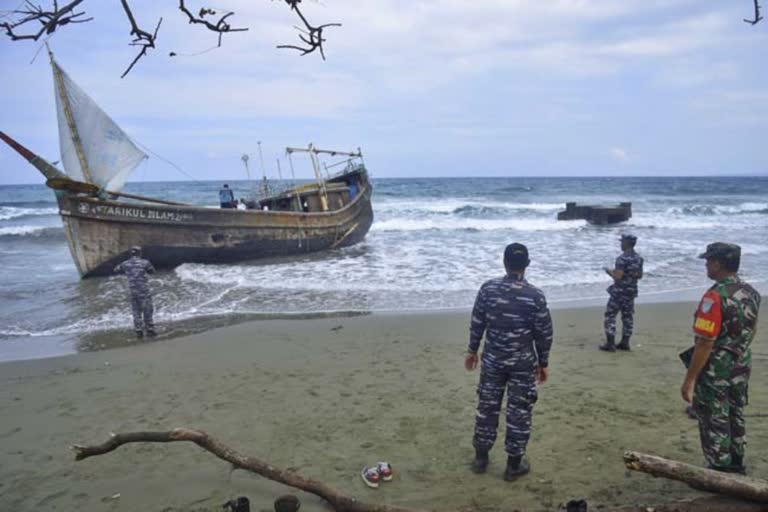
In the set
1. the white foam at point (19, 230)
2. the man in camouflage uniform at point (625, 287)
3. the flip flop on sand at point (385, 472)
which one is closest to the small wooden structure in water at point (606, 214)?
the man in camouflage uniform at point (625, 287)

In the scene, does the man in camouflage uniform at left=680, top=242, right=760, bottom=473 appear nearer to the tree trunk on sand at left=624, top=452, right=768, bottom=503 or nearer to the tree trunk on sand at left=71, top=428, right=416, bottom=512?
the tree trunk on sand at left=624, top=452, right=768, bottom=503

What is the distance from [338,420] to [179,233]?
38.9ft

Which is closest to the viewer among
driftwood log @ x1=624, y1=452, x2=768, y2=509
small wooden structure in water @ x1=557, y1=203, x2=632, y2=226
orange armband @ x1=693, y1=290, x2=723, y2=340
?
driftwood log @ x1=624, y1=452, x2=768, y2=509

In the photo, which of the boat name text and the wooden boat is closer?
the wooden boat

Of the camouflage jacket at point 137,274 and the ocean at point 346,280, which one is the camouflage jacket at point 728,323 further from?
the camouflage jacket at point 137,274

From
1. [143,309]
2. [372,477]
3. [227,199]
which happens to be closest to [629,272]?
[372,477]

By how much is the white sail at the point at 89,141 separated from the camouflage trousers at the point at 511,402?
13.4 m

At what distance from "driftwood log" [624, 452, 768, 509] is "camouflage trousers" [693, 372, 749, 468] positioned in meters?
0.44

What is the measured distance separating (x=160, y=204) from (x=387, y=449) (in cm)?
1352

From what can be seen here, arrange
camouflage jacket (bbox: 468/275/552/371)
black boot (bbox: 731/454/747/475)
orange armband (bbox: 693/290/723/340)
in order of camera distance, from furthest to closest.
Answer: camouflage jacket (bbox: 468/275/552/371)
black boot (bbox: 731/454/747/475)
orange armband (bbox: 693/290/723/340)

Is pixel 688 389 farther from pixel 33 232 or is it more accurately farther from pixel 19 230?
pixel 19 230

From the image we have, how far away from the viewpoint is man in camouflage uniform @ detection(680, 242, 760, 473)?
318 centimetres

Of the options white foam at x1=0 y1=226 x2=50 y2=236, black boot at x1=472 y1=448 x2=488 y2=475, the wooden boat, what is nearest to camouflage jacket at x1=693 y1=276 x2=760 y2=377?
black boot at x1=472 y1=448 x2=488 y2=475

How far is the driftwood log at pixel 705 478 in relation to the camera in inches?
111
